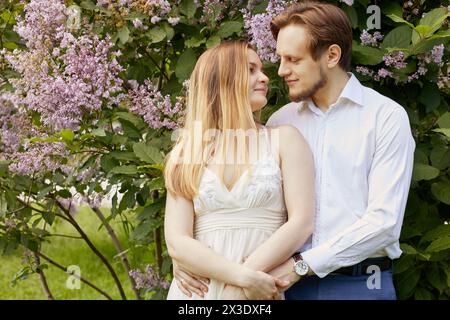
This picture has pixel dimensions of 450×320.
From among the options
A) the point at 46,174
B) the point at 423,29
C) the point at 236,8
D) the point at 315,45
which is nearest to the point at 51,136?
the point at 46,174

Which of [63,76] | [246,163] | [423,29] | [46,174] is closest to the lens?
[246,163]

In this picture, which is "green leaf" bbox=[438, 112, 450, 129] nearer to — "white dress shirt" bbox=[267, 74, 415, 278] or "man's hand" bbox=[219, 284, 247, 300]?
"white dress shirt" bbox=[267, 74, 415, 278]

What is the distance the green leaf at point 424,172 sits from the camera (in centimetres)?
285

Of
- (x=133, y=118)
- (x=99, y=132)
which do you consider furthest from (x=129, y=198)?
(x=99, y=132)

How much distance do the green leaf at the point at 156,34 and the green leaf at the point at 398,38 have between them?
765 millimetres

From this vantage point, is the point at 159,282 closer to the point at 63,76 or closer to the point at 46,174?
the point at 46,174

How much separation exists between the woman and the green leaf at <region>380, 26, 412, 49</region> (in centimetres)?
54

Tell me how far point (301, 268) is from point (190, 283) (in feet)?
1.10

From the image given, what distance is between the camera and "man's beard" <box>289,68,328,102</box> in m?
2.59

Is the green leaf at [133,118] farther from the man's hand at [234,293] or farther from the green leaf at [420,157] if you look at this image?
the green leaf at [420,157]

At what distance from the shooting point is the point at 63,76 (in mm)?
2910

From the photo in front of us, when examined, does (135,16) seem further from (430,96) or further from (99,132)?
(430,96)

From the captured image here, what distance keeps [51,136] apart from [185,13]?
64 centimetres

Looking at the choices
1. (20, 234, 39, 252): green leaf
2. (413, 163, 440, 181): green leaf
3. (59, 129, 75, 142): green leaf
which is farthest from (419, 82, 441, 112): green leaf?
(20, 234, 39, 252): green leaf
